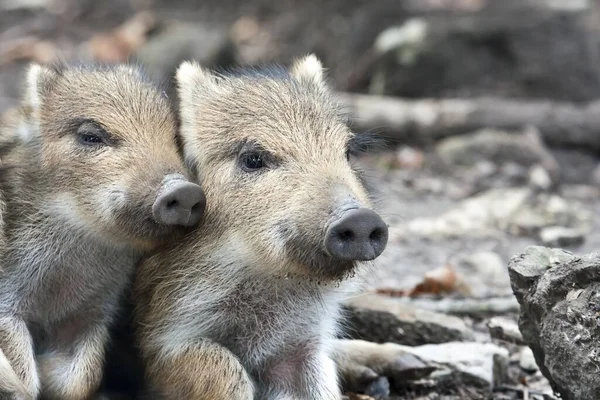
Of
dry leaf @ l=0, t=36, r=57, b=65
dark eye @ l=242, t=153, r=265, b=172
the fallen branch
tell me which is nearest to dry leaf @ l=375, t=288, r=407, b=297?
dark eye @ l=242, t=153, r=265, b=172

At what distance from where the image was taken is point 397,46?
13594 millimetres

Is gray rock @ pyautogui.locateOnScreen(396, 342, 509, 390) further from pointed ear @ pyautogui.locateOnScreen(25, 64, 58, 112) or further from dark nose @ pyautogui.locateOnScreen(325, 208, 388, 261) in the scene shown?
pointed ear @ pyautogui.locateOnScreen(25, 64, 58, 112)

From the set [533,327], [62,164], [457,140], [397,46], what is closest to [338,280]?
[533,327]

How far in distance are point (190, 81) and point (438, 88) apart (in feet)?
28.7

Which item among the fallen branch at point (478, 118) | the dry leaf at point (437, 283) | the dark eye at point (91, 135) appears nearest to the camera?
the dark eye at point (91, 135)

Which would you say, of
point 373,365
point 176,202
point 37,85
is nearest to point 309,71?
point 176,202

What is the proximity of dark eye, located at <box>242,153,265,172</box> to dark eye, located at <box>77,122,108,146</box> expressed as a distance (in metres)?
0.71

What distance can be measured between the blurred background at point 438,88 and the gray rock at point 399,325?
110 cm

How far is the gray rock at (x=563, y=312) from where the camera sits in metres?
4.18

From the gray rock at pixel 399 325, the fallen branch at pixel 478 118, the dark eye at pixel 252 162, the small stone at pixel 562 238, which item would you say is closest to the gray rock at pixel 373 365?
the gray rock at pixel 399 325

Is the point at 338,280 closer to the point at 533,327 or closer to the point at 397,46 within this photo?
the point at 533,327

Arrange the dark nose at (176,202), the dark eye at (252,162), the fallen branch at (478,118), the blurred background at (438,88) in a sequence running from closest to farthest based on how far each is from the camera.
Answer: the dark nose at (176,202), the dark eye at (252,162), the blurred background at (438,88), the fallen branch at (478,118)

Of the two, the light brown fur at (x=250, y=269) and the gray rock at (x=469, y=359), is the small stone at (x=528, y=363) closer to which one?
the gray rock at (x=469, y=359)

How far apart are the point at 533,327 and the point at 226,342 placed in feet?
4.87
